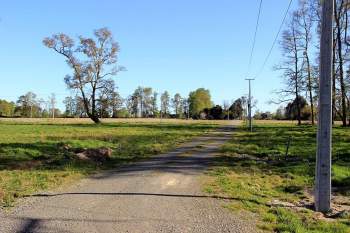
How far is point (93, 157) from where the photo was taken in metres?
19.9

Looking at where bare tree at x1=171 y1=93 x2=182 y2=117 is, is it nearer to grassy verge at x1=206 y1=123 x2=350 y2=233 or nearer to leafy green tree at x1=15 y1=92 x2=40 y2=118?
leafy green tree at x1=15 y1=92 x2=40 y2=118

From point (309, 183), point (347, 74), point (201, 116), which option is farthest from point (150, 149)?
point (201, 116)

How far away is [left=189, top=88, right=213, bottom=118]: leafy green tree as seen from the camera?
6048 inches

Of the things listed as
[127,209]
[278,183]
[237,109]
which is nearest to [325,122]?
[127,209]

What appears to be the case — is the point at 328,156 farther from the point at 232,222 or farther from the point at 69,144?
the point at 69,144

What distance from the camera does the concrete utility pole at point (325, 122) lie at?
35.8 ft

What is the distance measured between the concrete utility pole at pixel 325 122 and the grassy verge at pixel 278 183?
526 millimetres

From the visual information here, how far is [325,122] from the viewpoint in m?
10.9

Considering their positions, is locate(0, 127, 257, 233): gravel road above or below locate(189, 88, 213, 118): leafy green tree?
below

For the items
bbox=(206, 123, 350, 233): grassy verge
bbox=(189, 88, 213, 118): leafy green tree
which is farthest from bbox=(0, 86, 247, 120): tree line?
bbox=(206, 123, 350, 233): grassy verge

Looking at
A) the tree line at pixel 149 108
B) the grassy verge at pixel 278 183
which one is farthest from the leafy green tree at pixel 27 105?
the grassy verge at pixel 278 183

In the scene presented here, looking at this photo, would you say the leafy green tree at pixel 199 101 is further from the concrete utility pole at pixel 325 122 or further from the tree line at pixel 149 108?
the concrete utility pole at pixel 325 122

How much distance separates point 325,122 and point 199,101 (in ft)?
472

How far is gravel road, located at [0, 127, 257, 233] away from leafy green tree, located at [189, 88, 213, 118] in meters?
139
